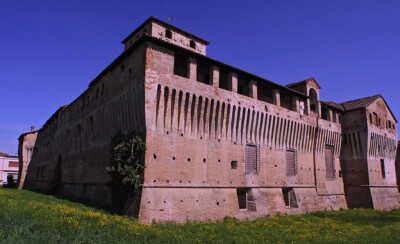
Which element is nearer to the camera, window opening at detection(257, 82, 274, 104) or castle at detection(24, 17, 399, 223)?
castle at detection(24, 17, 399, 223)

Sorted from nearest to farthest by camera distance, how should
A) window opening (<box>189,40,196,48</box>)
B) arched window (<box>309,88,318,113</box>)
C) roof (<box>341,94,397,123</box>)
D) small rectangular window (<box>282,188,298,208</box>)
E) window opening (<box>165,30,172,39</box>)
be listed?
small rectangular window (<box>282,188,298,208</box>) → window opening (<box>165,30,172,39</box>) → window opening (<box>189,40,196,48</box>) → arched window (<box>309,88,318,113</box>) → roof (<box>341,94,397,123</box>)

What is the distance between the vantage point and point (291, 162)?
20.1 meters

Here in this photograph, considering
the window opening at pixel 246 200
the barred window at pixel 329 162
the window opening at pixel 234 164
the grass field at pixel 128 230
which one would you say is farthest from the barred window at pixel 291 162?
the window opening at pixel 234 164

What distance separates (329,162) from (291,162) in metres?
5.63

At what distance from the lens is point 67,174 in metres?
23.4

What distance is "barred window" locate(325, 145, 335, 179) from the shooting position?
76.7 ft

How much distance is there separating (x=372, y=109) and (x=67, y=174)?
87.6 ft

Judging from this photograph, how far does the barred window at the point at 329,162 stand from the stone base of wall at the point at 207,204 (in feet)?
15.5

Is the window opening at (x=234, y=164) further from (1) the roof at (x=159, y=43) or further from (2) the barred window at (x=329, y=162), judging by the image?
(2) the barred window at (x=329, y=162)

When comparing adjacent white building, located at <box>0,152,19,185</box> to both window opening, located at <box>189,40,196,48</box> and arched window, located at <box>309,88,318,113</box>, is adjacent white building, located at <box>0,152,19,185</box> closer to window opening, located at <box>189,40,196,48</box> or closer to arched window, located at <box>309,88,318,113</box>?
window opening, located at <box>189,40,196,48</box>

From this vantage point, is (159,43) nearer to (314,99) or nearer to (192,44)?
(192,44)

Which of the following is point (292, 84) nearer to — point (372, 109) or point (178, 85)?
point (372, 109)

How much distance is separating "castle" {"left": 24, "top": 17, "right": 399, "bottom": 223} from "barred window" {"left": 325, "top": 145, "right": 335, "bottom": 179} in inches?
3.3

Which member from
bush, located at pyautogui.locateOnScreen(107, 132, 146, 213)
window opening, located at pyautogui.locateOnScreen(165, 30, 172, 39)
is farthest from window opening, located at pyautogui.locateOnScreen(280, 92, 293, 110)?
bush, located at pyautogui.locateOnScreen(107, 132, 146, 213)
